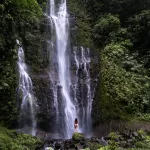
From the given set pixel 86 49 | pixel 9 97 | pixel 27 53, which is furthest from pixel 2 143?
pixel 86 49

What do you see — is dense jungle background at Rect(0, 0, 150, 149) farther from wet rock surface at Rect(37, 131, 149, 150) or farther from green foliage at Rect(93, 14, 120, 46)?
wet rock surface at Rect(37, 131, 149, 150)

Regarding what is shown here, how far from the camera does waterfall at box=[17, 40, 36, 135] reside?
1578 centimetres

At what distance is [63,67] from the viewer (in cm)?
1956

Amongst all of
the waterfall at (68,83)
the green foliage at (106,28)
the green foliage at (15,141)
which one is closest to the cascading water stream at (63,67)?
the waterfall at (68,83)

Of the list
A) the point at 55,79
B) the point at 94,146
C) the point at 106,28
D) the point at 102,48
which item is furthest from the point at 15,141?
the point at 106,28

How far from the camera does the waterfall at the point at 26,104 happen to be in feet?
51.8

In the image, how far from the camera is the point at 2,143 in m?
10.6

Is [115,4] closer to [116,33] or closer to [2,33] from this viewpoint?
[116,33]

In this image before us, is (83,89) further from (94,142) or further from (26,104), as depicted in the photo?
(94,142)

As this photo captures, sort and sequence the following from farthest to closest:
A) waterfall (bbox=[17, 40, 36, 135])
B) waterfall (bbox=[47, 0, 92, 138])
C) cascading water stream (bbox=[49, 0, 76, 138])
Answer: waterfall (bbox=[47, 0, 92, 138]) → cascading water stream (bbox=[49, 0, 76, 138]) → waterfall (bbox=[17, 40, 36, 135])

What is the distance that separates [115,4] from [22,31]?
863 cm

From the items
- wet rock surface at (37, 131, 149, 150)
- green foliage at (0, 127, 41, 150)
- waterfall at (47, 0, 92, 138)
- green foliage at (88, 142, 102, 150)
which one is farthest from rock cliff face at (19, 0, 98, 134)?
green foliage at (88, 142, 102, 150)

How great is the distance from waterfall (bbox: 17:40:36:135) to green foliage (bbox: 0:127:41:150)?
8.08ft

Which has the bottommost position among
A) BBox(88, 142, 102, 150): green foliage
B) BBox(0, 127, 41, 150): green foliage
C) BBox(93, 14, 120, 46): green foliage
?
BBox(88, 142, 102, 150): green foliage
